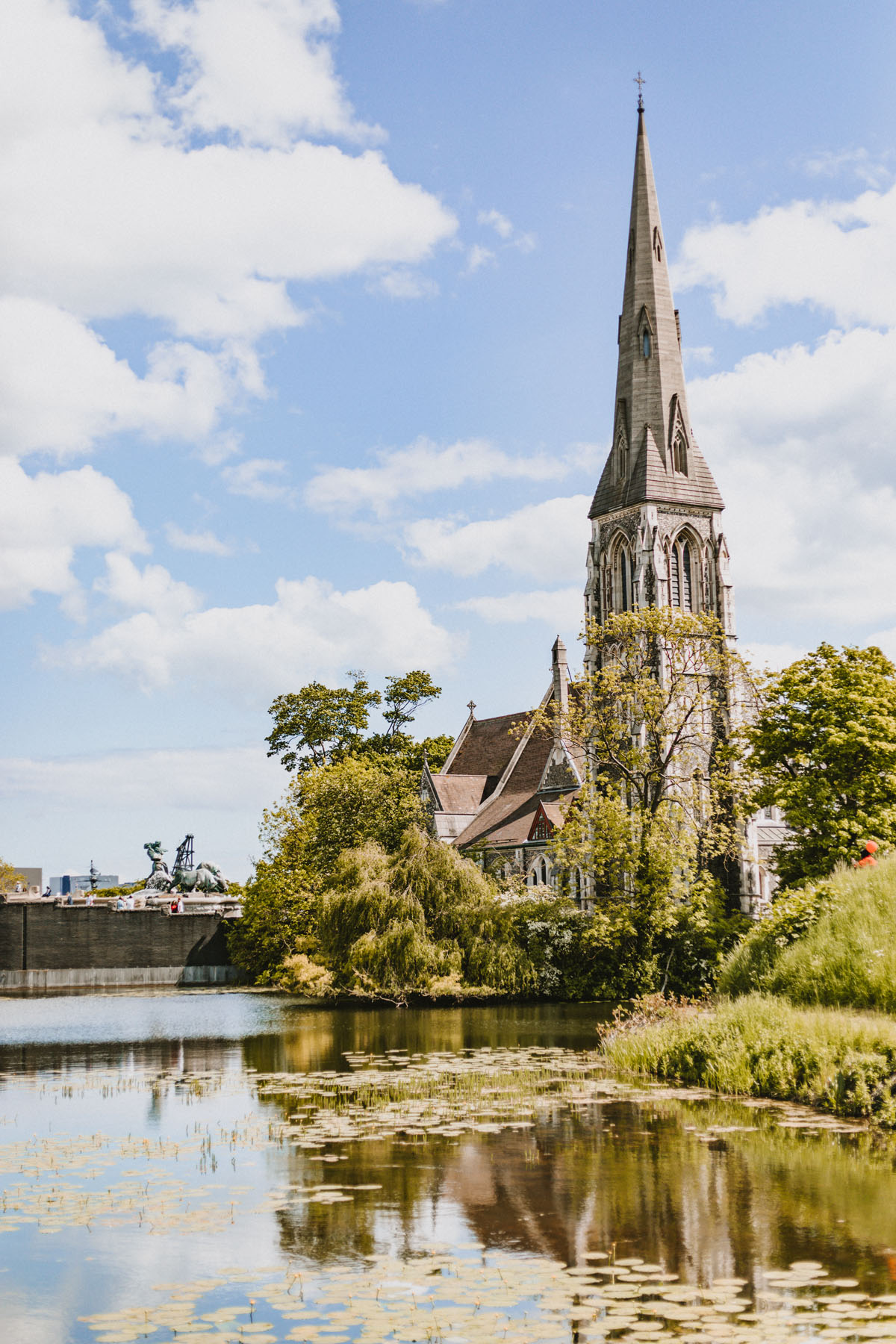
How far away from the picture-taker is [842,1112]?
1548 cm

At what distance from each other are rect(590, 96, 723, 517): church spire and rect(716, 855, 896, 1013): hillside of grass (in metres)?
50.2

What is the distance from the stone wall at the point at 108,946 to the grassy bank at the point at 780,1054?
49.0 metres

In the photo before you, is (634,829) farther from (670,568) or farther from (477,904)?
(670,568)

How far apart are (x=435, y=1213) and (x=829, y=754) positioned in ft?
90.3

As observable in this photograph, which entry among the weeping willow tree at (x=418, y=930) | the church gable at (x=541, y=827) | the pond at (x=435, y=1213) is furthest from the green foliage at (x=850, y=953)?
the church gable at (x=541, y=827)

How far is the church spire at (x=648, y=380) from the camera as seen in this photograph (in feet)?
240

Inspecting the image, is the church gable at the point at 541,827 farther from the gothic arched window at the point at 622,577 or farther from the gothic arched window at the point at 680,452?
the gothic arched window at the point at 680,452

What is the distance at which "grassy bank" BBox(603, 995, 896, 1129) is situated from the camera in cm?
1536

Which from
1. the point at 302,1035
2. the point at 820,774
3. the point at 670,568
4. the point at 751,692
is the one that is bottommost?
the point at 302,1035

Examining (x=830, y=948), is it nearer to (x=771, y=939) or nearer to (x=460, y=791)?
(x=771, y=939)

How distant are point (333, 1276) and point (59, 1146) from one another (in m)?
6.71

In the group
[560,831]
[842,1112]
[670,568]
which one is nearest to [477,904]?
[560,831]

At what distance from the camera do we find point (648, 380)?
2906 inches

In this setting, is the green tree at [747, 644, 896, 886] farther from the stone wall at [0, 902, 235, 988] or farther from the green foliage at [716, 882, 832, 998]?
the stone wall at [0, 902, 235, 988]
